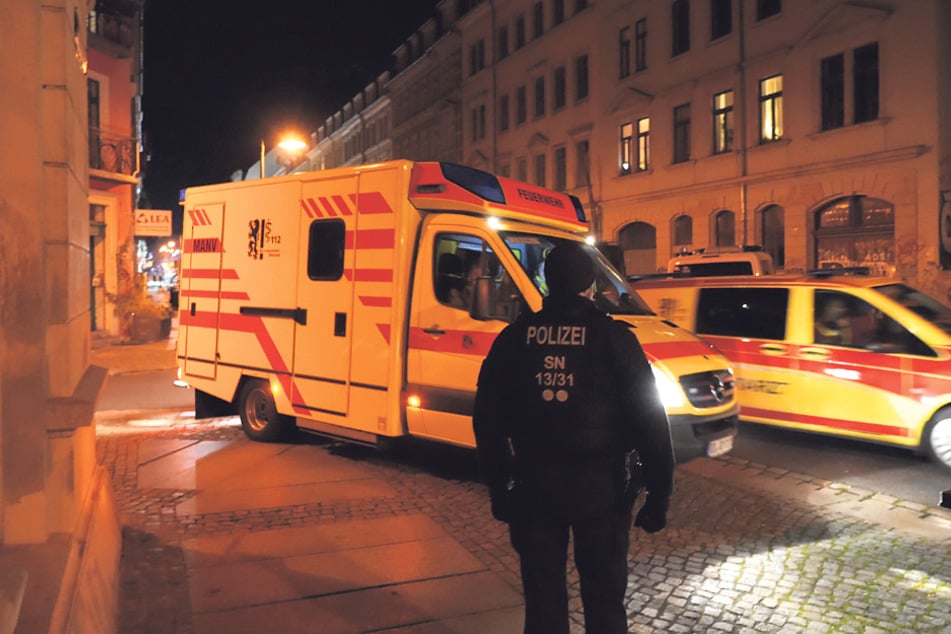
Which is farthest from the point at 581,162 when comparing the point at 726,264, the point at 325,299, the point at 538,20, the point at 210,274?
the point at 325,299

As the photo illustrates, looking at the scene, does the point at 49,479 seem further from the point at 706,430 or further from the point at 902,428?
the point at 902,428

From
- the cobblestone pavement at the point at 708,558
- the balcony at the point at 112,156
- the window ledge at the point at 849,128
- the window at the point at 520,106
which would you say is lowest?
the cobblestone pavement at the point at 708,558

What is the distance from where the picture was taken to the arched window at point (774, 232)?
2253cm

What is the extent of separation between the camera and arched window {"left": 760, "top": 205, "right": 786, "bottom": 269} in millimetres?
22531

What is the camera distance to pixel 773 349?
8.48 meters

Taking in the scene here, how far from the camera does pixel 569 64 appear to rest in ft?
102

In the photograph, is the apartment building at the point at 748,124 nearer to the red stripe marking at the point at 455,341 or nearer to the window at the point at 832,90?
the window at the point at 832,90

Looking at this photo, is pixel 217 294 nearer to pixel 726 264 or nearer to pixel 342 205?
pixel 342 205

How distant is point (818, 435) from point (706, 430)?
3.46 metres

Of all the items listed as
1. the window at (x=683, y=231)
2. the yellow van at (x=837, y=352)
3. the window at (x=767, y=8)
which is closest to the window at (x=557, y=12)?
the window at (x=767, y=8)

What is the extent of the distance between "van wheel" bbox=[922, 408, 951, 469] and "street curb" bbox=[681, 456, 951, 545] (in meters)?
1.08

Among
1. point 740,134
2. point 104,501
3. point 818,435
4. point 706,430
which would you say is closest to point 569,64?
point 740,134

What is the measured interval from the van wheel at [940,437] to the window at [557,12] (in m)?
27.7

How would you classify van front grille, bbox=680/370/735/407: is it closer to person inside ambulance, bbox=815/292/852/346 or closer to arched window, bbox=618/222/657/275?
person inside ambulance, bbox=815/292/852/346
